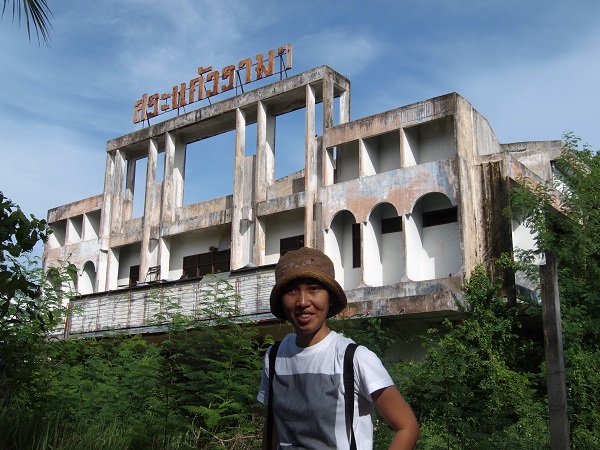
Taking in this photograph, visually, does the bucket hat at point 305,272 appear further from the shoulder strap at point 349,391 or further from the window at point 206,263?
the window at point 206,263

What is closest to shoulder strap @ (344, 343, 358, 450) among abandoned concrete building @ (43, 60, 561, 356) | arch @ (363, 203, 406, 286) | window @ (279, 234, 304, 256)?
abandoned concrete building @ (43, 60, 561, 356)

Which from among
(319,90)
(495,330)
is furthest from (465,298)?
(319,90)

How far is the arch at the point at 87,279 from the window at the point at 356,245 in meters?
11.0

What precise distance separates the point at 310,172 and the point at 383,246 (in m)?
2.87

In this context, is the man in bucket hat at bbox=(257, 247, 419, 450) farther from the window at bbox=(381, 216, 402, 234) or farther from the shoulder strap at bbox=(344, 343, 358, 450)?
the window at bbox=(381, 216, 402, 234)

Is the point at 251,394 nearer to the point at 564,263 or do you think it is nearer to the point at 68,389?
the point at 68,389

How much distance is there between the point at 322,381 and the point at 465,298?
14.0 metres

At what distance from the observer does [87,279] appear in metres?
26.2

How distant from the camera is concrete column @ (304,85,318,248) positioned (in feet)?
63.4

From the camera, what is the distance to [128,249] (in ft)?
82.6

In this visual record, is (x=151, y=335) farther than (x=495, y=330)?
Yes

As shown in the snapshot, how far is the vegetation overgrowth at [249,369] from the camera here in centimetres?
677

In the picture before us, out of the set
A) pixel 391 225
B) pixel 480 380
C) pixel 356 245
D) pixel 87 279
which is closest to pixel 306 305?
pixel 480 380

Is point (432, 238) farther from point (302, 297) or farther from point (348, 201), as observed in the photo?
point (302, 297)
